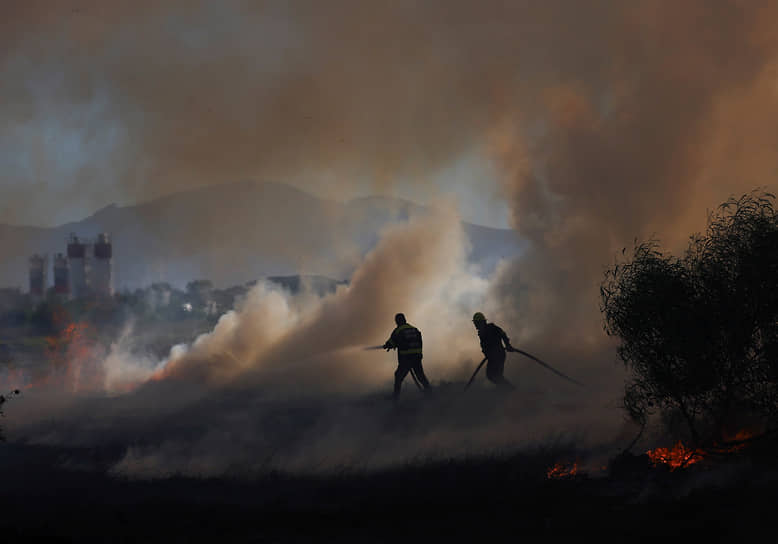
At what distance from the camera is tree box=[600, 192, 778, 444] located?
2300 cm

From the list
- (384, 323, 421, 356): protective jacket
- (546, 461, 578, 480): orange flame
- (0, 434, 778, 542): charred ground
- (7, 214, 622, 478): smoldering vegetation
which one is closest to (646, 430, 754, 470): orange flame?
(0, 434, 778, 542): charred ground

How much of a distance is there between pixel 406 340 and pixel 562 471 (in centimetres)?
1147

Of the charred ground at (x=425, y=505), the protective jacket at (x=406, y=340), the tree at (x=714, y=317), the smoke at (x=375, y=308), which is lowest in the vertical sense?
the charred ground at (x=425, y=505)

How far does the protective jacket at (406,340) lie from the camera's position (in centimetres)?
3622

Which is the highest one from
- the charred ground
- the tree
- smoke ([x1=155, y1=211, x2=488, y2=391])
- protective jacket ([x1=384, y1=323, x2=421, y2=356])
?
smoke ([x1=155, y1=211, x2=488, y2=391])

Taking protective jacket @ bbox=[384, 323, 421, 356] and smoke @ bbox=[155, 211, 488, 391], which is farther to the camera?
smoke @ bbox=[155, 211, 488, 391]

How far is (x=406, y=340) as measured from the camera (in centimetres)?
3631

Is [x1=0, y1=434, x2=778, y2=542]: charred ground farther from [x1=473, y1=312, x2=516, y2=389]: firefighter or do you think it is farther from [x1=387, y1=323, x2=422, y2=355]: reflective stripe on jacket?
[x1=387, y1=323, x2=422, y2=355]: reflective stripe on jacket

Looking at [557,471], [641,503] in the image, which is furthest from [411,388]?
[641,503]

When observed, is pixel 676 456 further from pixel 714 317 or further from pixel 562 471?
pixel 714 317

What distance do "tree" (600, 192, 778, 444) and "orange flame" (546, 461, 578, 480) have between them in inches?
142

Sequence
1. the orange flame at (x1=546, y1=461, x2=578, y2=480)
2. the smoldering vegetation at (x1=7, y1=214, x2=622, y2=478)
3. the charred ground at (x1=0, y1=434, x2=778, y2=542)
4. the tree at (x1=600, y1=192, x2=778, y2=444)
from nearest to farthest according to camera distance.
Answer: the charred ground at (x1=0, y1=434, x2=778, y2=542) < the tree at (x1=600, y1=192, x2=778, y2=444) < the orange flame at (x1=546, y1=461, x2=578, y2=480) < the smoldering vegetation at (x1=7, y1=214, x2=622, y2=478)

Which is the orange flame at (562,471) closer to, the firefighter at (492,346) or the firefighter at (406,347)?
the firefighter at (492,346)

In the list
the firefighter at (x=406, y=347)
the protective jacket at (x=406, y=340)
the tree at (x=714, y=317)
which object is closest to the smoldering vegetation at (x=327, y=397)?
the firefighter at (x=406, y=347)
